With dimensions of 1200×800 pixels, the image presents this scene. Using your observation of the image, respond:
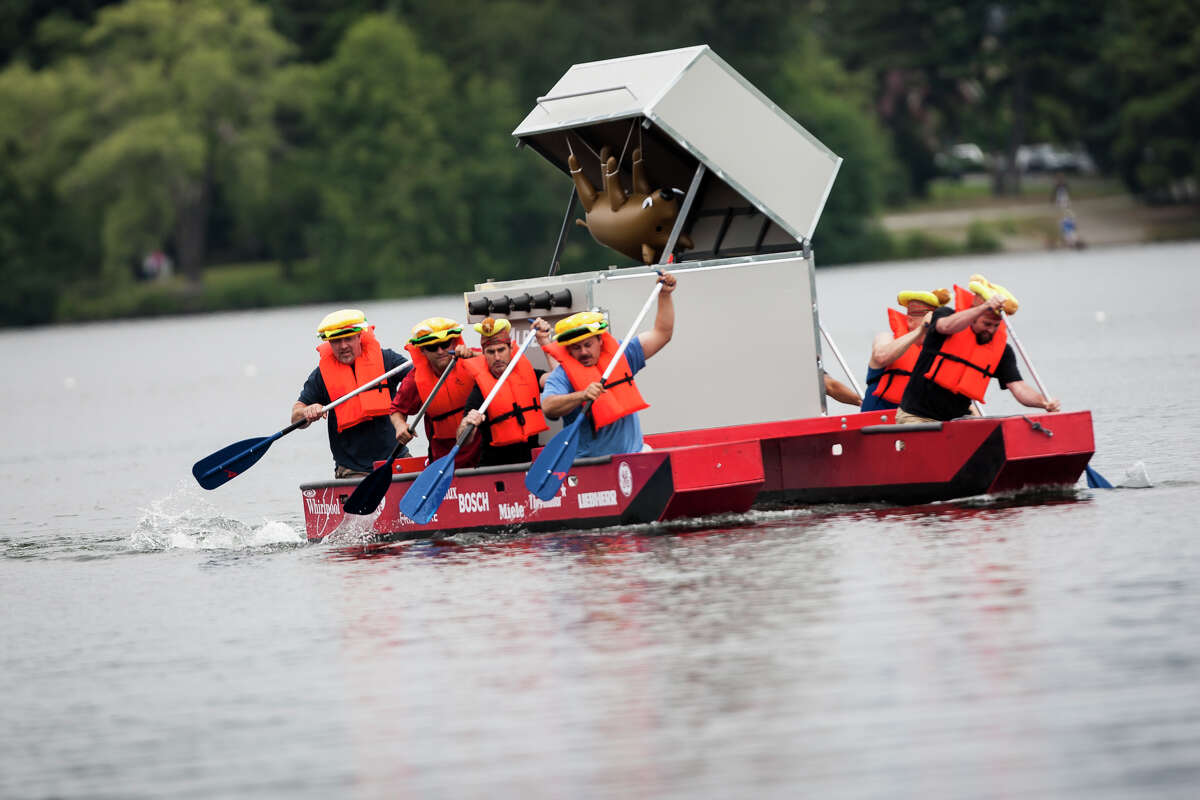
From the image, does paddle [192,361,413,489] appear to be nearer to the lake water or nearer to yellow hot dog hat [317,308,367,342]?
the lake water

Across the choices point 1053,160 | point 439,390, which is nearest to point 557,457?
point 439,390

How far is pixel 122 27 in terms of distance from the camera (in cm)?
7488

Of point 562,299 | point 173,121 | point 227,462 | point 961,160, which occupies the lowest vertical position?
point 227,462

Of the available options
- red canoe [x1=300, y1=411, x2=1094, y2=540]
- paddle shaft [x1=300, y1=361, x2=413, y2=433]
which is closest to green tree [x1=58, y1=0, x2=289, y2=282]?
paddle shaft [x1=300, y1=361, x2=413, y2=433]

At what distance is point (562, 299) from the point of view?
15.2 metres

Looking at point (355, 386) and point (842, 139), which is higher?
point (842, 139)

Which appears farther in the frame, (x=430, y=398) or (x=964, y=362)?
(x=430, y=398)

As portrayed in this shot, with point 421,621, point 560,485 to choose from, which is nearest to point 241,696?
point 421,621

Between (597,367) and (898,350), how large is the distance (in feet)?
7.77

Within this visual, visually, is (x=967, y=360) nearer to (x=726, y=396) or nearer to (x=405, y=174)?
(x=726, y=396)

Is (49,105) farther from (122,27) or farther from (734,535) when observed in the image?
(734,535)

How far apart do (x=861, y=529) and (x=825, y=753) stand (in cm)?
587

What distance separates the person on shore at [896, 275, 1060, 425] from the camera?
46.9 ft

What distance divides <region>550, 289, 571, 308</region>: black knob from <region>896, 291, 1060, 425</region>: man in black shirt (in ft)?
8.08
